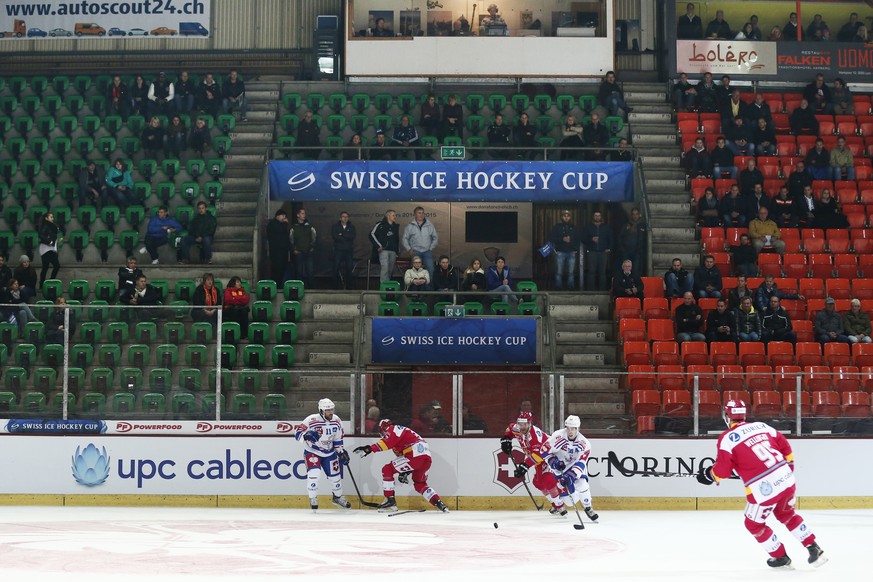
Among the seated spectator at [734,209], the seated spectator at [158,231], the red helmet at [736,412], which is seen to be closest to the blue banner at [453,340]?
the seated spectator at [158,231]

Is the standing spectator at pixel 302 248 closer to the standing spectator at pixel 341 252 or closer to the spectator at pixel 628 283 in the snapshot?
the standing spectator at pixel 341 252

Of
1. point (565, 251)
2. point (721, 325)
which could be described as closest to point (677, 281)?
point (721, 325)

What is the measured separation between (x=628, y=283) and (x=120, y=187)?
966cm

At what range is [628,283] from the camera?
2158 centimetres

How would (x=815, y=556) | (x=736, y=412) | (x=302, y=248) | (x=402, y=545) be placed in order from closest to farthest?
1. (x=815, y=556)
2. (x=736, y=412)
3. (x=402, y=545)
4. (x=302, y=248)

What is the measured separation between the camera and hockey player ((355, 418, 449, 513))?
55.0 ft

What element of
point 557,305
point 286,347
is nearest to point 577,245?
point 557,305

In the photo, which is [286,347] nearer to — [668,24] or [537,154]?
[537,154]

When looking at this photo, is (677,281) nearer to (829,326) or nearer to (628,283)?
(628,283)

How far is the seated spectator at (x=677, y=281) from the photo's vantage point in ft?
70.3

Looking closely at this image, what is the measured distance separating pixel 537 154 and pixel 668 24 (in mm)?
5442

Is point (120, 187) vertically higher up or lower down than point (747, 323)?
higher up

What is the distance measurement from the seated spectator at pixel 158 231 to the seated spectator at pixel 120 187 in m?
1.42

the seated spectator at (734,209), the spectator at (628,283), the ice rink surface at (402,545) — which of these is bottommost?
the ice rink surface at (402,545)
